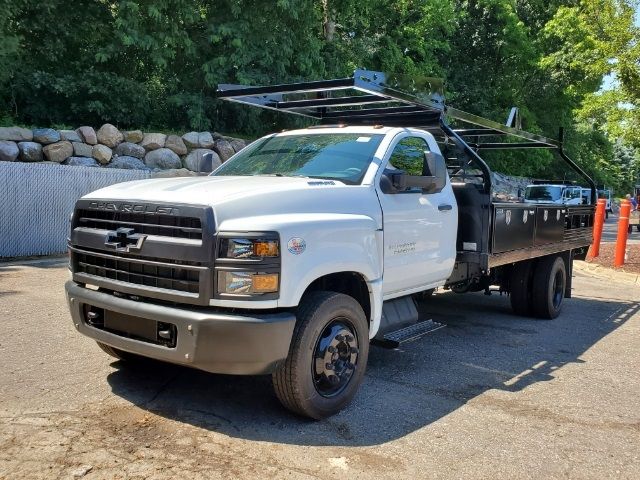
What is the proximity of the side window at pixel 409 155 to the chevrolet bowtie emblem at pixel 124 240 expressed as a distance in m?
2.19

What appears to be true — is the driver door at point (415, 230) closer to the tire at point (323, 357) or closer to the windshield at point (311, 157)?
the windshield at point (311, 157)

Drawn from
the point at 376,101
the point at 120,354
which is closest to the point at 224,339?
the point at 120,354

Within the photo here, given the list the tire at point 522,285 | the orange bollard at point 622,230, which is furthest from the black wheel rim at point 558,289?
the orange bollard at point 622,230

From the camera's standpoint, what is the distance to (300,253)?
12.9 feet

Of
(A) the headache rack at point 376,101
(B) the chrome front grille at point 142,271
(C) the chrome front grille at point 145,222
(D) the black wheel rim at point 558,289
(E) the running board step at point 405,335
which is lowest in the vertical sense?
(D) the black wheel rim at point 558,289

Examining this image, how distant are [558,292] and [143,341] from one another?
6.17 m

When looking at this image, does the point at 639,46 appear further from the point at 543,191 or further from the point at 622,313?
the point at 543,191

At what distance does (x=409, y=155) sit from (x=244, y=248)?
2.29 metres

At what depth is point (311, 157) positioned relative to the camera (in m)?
5.26

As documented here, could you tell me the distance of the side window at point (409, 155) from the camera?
17.5 ft

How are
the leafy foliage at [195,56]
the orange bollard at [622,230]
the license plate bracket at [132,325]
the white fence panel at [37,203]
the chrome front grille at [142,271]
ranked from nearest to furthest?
1. the chrome front grille at [142,271]
2. the license plate bracket at [132,325]
3. the white fence panel at [37,203]
4. the orange bollard at [622,230]
5. the leafy foliage at [195,56]

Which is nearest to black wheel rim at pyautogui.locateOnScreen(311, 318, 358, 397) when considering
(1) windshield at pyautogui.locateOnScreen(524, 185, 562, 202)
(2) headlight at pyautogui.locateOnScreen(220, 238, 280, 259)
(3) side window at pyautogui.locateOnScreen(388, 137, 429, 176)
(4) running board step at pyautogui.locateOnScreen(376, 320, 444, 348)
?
(4) running board step at pyautogui.locateOnScreen(376, 320, 444, 348)

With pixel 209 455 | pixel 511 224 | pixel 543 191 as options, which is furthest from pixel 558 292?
pixel 543 191

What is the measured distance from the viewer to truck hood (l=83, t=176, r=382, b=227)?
3928 mm
